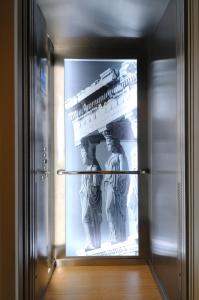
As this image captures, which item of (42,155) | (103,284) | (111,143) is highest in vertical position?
(111,143)

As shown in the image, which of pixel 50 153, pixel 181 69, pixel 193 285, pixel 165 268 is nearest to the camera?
pixel 193 285

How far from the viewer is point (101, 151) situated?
270 centimetres

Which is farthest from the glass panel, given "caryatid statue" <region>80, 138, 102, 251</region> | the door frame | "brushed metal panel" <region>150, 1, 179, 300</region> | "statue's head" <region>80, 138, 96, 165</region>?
the door frame

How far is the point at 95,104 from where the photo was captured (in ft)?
8.83

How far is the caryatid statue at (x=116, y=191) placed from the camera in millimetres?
2703

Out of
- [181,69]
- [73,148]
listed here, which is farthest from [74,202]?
[181,69]

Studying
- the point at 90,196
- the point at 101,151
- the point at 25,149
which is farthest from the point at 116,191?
the point at 25,149

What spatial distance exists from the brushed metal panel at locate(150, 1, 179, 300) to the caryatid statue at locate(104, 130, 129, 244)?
1.04 ft

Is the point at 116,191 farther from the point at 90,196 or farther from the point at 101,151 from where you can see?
the point at 101,151

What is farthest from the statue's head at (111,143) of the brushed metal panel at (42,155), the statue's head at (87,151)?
the brushed metal panel at (42,155)

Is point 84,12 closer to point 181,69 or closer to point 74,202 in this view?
point 181,69

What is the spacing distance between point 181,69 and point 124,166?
1.35 metres

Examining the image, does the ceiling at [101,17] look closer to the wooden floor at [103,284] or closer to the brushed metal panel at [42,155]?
the brushed metal panel at [42,155]

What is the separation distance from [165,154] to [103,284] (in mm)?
1248
